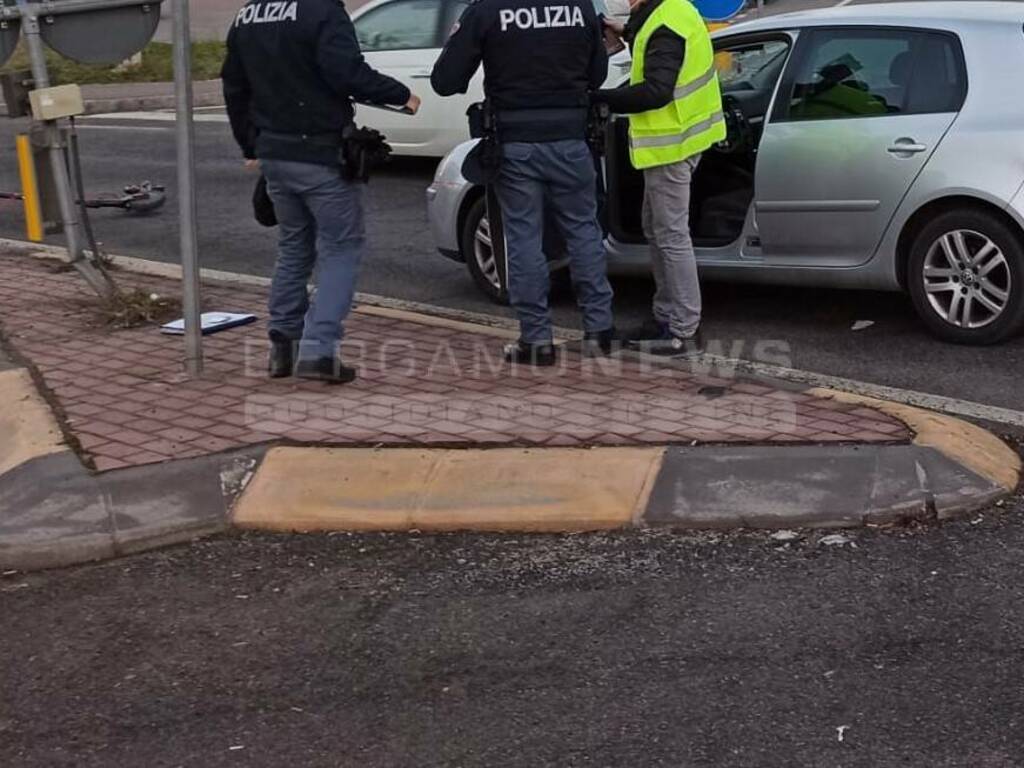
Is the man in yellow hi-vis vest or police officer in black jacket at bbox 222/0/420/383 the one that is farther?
the man in yellow hi-vis vest

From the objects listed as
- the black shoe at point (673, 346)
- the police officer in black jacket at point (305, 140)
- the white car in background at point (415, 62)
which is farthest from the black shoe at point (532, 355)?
the white car in background at point (415, 62)

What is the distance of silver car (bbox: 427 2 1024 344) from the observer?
22.1ft

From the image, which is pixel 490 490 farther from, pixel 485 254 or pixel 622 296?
pixel 622 296

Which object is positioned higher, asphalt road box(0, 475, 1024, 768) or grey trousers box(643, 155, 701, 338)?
grey trousers box(643, 155, 701, 338)

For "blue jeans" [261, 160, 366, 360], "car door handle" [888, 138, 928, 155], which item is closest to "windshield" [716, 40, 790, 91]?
"car door handle" [888, 138, 928, 155]

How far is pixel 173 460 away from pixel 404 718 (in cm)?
204

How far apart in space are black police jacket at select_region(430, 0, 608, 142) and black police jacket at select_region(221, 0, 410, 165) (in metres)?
0.38

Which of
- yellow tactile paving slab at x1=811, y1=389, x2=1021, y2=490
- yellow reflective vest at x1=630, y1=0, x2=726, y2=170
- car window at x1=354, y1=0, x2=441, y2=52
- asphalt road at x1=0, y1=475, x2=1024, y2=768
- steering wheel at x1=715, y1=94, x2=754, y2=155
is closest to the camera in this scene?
asphalt road at x1=0, y1=475, x2=1024, y2=768

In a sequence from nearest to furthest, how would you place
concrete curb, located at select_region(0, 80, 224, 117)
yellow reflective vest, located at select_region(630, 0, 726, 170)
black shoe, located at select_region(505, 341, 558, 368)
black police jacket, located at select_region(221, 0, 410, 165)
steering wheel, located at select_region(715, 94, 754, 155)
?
black police jacket, located at select_region(221, 0, 410, 165), yellow reflective vest, located at select_region(630, 0, 726, 170), black shoe, located at select_region(505, 341, 558, 368), steering wheel, located at select_region(715, 94, 754, 155), concrete curb, located at select_region(0, 80, 224, 117)

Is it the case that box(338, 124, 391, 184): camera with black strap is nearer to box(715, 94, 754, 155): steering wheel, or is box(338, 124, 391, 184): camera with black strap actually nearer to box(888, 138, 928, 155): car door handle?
box(715, 94, 754, 155): steering wheel

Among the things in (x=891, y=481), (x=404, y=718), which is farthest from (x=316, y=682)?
(x=891, y=481)

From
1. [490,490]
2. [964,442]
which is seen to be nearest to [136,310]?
[490,490]

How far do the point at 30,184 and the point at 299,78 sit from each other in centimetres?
227

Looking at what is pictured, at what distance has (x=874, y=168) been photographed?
6.93 metres
